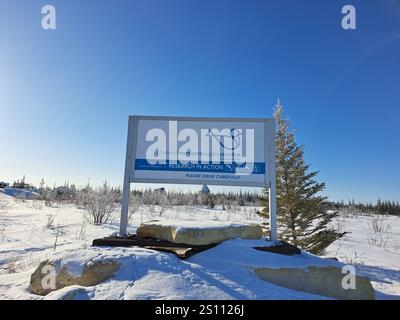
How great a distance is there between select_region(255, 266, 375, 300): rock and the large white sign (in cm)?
181

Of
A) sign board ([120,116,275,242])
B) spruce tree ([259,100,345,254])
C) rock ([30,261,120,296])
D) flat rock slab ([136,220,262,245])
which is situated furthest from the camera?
spruce tree ([259,100,345,254])

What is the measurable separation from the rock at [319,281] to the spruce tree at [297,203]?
4.59m

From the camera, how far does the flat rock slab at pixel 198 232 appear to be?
4.36 m

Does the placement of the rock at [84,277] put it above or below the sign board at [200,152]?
below

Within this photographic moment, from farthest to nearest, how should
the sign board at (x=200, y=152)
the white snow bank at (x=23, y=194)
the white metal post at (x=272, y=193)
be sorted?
the white snow bank at (x=23, y=194) → the sign board at (x=200, y=152) → the white metal post at (x=272, y=193)

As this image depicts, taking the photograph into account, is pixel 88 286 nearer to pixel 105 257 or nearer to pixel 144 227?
pixel 105 257

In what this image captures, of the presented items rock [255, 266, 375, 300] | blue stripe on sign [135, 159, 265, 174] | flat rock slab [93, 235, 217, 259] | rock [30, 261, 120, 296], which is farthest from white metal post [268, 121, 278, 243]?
rock [30, 261, 120, 296]

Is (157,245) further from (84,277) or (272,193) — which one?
(272,193)

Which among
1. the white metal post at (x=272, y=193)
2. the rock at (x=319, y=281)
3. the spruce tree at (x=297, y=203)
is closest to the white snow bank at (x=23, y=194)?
the spruce tree at (x=297, y=203)

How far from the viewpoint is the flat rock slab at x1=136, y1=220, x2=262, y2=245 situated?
4.36 meters

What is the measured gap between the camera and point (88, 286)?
3.32m

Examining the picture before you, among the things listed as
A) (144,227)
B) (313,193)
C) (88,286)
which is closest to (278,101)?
(313,193)

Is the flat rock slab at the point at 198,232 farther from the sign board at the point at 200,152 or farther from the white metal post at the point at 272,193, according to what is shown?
the sign board at the point at 200,152

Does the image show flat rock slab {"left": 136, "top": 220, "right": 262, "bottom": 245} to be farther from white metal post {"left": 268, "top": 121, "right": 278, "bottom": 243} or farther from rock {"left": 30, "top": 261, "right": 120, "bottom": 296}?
rock {"left": 30, "top": 261, "right": 120, "bottom": 296}
